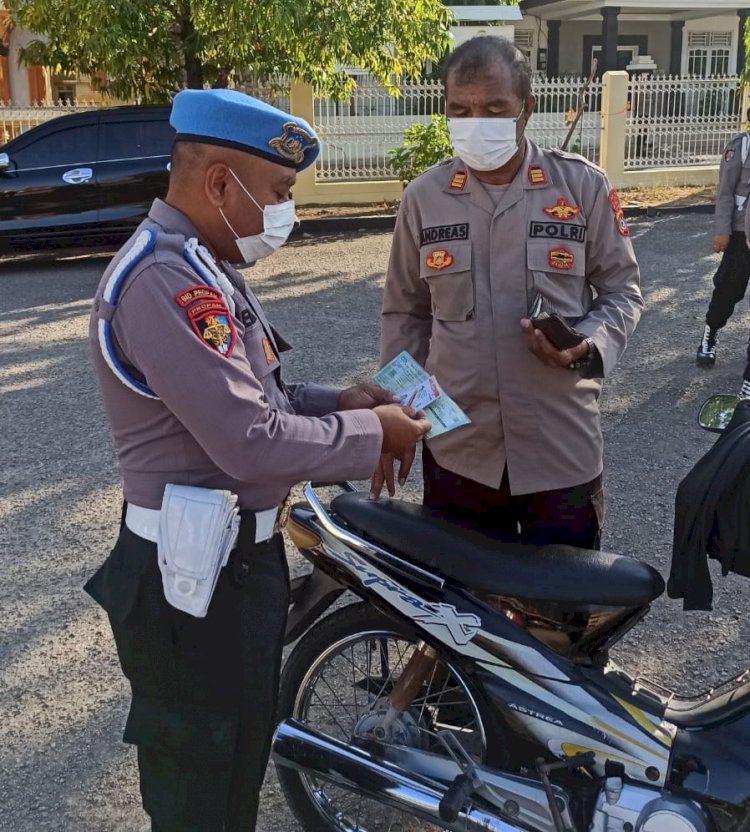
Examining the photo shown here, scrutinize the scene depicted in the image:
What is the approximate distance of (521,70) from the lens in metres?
2.60

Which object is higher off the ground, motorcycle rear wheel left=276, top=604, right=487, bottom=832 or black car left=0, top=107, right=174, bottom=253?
black car left=0, top=107, right=174, bottom=253

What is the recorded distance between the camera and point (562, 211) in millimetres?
2566

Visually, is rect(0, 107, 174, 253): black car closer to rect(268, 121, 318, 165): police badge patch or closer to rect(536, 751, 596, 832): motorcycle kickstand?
rect(268, 121, 318, 165): police badge patch

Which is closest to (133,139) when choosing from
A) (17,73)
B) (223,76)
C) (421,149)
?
(223,76)

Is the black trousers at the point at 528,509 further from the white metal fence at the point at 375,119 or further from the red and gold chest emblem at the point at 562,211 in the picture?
the white metal fence at the point at 375,119


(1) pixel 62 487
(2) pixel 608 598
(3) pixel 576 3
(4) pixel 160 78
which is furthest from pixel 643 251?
(3) pixel 576 3

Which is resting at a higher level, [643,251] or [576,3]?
[576,3]

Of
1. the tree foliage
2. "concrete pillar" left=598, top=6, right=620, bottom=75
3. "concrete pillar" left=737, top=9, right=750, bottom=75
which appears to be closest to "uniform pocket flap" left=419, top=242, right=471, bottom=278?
the tree foliage

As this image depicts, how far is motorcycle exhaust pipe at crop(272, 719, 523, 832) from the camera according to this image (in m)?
2.18

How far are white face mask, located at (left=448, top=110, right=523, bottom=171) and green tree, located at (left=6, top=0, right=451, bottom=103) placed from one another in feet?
29.1

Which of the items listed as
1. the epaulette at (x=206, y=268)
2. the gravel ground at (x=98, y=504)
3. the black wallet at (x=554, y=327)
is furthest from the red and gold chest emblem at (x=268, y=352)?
the gravel ground at (x=98, y=504)

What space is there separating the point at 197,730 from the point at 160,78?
41.3ft

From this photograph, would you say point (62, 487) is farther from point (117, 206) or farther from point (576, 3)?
point (576, 3)

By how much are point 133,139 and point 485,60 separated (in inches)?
366
